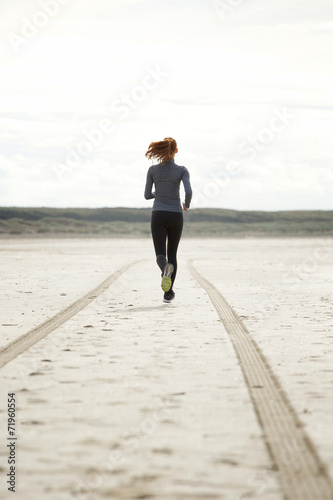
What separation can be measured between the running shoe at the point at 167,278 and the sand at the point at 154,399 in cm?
45

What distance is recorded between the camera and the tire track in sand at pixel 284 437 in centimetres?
299

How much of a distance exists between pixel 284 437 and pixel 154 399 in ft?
3.39

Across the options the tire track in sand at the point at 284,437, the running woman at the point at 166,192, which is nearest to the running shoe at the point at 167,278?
the running woman at the point at 166,192

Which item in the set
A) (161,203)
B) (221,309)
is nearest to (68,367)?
(221,309)

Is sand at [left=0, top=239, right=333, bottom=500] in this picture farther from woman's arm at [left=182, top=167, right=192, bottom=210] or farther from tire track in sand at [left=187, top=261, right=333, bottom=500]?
woman's arm at [left=182, top=167, right=192, bottom=210]

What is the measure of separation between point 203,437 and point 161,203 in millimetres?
6944

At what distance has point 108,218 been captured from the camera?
137375 mm

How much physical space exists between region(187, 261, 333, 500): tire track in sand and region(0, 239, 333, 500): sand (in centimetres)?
5

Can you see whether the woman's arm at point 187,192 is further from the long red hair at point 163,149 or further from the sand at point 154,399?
the sand at point 154,399

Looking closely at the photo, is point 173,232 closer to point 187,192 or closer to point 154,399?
point 187,192

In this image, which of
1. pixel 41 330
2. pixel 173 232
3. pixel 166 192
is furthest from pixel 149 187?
pixel 41 330

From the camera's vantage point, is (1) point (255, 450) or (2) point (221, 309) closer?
(1) point (255, 450)

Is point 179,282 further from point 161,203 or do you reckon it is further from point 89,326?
point 89,326

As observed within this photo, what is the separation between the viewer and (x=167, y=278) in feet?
32.8
